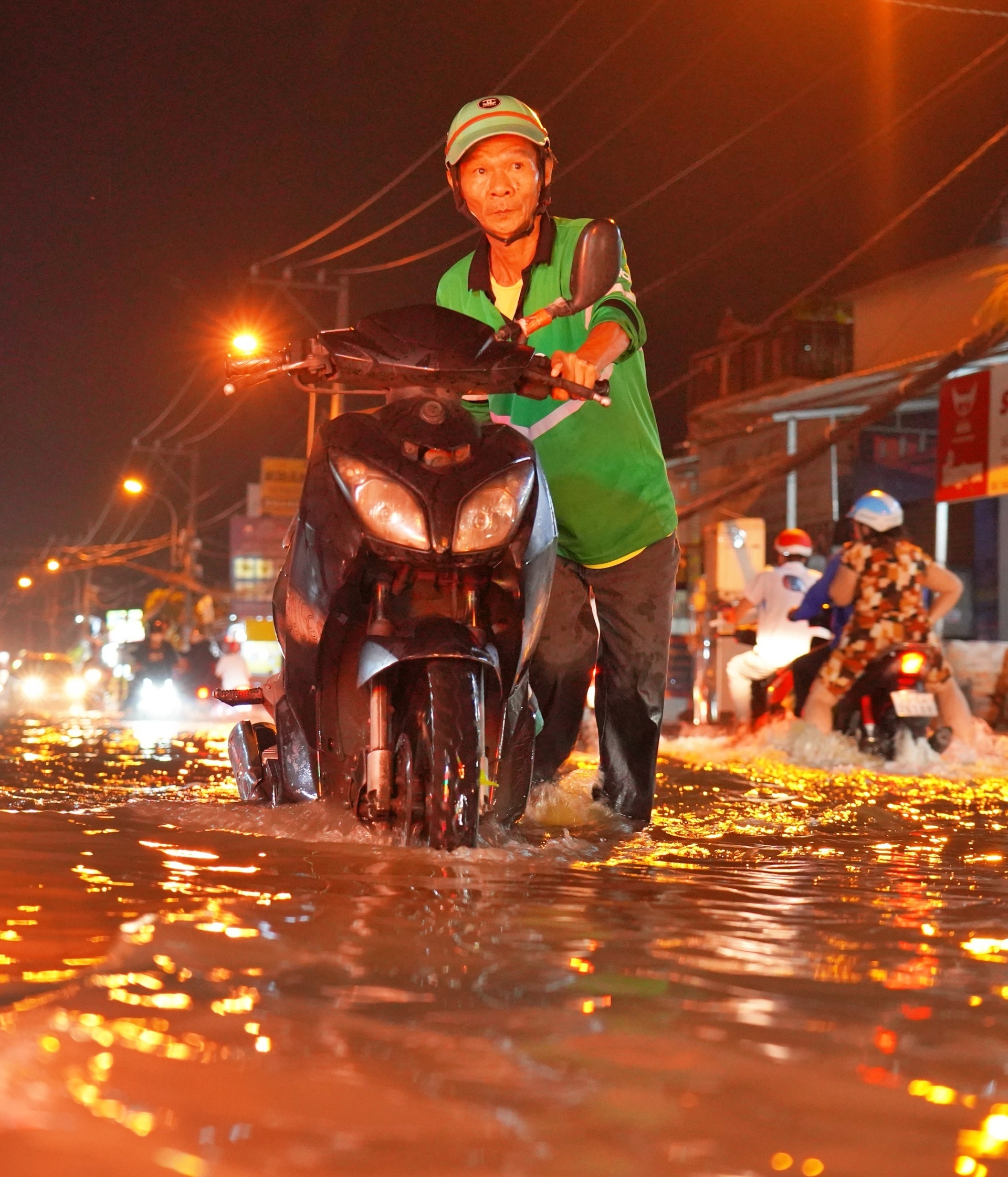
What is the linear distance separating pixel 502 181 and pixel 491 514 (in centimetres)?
126

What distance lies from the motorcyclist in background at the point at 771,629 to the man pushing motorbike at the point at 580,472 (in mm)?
5858

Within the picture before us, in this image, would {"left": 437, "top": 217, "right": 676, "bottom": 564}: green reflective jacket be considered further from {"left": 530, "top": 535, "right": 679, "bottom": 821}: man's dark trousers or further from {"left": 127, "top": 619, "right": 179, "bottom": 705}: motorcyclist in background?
{"left": 127, "top": 619, "right": 179, "bottom": 705}: motorcyclist in background

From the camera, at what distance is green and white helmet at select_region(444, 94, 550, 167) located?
432 centimetres

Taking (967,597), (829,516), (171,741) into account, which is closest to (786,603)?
(171,741)

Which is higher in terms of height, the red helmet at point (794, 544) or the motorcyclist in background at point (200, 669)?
the red helmet at point (794, 544)

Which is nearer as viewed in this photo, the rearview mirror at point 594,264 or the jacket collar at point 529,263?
the rearview mirror at point 594,264

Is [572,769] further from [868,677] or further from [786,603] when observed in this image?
[786,603]

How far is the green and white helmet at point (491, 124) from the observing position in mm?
4324

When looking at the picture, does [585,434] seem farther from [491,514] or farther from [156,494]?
[156,494]

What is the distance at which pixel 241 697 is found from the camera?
17.2 feet

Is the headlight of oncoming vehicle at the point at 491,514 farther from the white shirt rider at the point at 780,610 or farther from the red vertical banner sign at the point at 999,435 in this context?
the red vertical banner sign at the point at 999,435

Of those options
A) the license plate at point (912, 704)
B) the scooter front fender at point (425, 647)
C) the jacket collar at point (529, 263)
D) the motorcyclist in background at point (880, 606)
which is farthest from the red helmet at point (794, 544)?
the scooter front fender at point (425, 647)

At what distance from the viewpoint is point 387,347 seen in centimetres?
385

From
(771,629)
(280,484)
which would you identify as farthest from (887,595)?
(280,484)
